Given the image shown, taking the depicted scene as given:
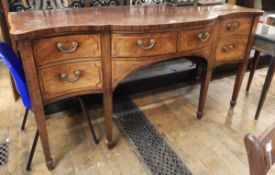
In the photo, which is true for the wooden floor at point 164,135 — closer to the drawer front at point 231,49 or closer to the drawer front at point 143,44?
the drawer front at point 231,49

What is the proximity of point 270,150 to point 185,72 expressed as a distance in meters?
1.79

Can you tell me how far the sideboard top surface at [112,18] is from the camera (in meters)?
1.02

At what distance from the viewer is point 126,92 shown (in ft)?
6.70

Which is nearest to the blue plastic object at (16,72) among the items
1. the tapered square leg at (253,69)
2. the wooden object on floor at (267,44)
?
the wooden object on floor at (267,44)

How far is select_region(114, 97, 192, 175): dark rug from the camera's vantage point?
A: 135 cm

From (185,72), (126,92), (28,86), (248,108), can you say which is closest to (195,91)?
(185,72)

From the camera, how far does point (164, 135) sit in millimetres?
1610

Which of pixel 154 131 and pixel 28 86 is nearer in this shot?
pixel 28 86

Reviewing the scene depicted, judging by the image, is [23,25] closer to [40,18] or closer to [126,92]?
[40,18]

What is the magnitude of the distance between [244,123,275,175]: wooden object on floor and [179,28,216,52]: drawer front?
0.86 m

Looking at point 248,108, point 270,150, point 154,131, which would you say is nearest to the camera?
point 270,150

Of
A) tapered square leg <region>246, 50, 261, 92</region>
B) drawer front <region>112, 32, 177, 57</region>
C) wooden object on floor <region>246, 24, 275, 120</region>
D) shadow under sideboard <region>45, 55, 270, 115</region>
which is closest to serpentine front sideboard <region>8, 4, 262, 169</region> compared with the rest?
drawer front <region>112, 32, 177, 57</region>

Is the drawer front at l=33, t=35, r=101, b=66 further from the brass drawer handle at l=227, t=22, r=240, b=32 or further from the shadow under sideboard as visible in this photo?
the brass drawer handle at l=227, t=22, r=240, b=32

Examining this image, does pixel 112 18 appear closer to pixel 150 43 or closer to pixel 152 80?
pixel 150 43
